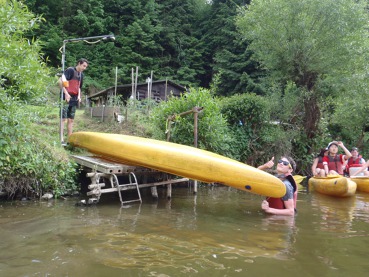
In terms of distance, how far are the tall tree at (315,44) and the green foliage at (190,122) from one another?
214 inches

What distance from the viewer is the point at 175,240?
449 centimetres

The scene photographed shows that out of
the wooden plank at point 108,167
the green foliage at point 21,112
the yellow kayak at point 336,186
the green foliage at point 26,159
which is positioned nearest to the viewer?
the green foliage at point 21,112

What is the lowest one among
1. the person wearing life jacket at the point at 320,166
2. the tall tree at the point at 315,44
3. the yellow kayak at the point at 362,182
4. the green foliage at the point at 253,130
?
the yellow kayak at the point at 362,182

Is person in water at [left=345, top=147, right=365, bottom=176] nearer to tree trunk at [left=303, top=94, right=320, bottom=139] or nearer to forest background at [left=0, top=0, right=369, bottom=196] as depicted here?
forest background at [left=0, top=0, right=369, bottom=196]

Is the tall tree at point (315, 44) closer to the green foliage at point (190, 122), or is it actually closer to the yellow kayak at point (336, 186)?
the yellow kayak at point (336, 186)

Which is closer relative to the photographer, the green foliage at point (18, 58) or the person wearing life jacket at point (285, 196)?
the green foliage at point (18, 58)

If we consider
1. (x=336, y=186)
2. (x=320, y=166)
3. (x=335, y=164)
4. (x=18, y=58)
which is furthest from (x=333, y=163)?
(x=18, y=58)

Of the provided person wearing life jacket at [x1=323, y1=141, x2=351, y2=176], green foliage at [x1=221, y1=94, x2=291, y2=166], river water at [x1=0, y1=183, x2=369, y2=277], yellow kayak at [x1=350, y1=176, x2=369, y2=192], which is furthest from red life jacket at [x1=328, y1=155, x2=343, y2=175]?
river water at [x1=0, y1=183, x2=369, y2=277]

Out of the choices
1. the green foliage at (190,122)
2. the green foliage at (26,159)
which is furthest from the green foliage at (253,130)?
the green foliage at (26,159)

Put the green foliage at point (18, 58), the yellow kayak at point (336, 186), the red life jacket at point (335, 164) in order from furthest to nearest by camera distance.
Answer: the red life jacket at point (335, 164) → the yellow kayak at point (336, 186) → the green foliage at point (18, 58)

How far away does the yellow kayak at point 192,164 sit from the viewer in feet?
19.7

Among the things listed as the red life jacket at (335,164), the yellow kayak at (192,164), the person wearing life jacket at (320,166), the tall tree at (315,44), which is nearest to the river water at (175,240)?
the yellow kayak at (192,164)

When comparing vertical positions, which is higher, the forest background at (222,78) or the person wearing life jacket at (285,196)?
the forest background at (222,78)

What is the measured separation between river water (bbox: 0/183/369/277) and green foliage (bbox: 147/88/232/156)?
273 centimetres
